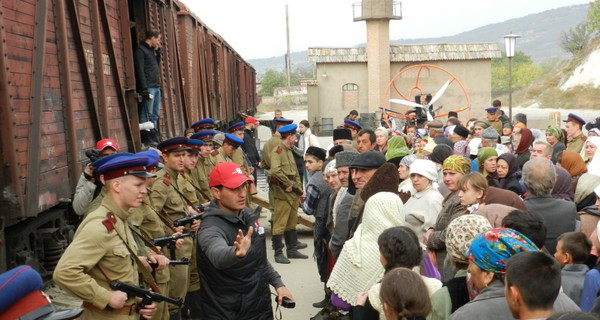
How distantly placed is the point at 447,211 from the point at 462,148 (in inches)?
Result: 194

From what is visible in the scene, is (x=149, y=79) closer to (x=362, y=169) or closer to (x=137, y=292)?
(x=362, y=169)

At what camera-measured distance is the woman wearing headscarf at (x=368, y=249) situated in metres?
4.84

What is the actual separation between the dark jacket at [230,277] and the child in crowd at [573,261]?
1.80 metres

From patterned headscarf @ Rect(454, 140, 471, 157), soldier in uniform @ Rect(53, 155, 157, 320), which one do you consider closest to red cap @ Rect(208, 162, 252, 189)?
soldier in uniform @ Rect(53, 155, 157, 320)

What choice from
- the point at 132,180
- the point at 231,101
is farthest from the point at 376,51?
the point at 132,180

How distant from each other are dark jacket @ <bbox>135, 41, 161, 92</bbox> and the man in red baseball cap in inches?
192

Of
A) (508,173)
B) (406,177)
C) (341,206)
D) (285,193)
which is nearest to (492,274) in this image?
(341,206)

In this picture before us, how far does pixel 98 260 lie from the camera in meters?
4.00

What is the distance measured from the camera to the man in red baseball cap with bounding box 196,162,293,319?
4.39m

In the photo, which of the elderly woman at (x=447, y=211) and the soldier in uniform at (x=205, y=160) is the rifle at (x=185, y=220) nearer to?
the elderly woman at (x=447, y=211)

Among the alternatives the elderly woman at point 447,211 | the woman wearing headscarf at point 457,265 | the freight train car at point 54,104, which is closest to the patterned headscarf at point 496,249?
the woman wearing headscarf at point 457,265

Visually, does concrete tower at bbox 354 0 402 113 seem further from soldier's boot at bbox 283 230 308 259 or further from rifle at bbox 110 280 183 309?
rifle at bbox 110 280 183 309

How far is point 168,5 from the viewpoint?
38.8 feet

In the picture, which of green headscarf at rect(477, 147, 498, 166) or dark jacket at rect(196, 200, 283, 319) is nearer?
dark jacket at rect(196, 200, 283, 319)
